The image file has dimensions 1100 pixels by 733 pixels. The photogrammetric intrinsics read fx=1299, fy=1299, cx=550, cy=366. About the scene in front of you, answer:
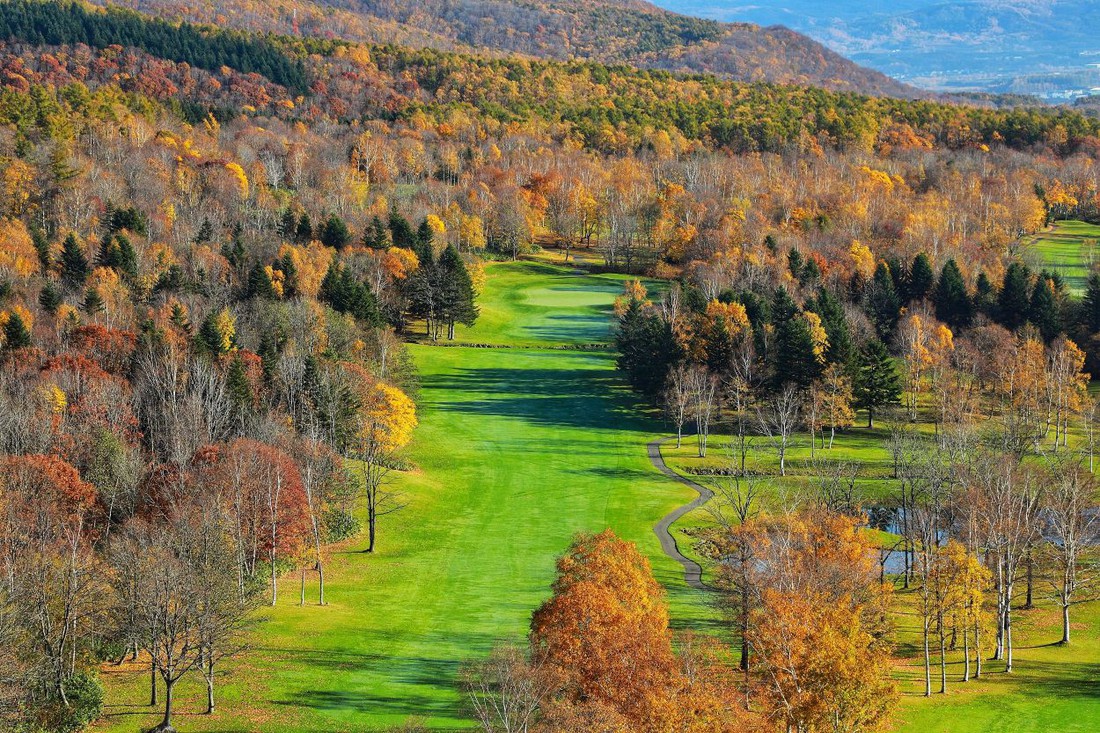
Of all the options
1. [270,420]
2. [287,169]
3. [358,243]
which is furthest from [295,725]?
[287,169]

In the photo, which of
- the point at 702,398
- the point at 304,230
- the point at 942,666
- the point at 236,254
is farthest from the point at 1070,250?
the point at 942,666

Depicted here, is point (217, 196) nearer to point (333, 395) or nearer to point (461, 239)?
point (461, 239)

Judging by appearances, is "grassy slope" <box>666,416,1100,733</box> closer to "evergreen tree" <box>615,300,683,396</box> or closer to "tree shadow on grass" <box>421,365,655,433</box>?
"evergreen tree" <box>615,300,683,396</box>

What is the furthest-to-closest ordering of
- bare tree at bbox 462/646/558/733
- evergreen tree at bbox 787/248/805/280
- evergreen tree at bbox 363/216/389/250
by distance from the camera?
evergreen tree at bbox 363/216/389/250 → evergreen tree at bbox 787/248/805/280 → bare tree at bbox 462/646/558/733

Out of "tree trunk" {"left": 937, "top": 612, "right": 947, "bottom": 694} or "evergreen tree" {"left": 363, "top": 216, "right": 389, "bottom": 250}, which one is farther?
"evergreen tree" {"left": 363, "top": 216, "right": 389, "bottom": 250}

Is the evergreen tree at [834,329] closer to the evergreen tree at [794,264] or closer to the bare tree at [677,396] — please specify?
the bare tree at [677,396]

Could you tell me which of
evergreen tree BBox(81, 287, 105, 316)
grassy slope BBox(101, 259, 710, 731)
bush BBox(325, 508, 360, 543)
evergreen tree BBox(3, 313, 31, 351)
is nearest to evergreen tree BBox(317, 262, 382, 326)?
grassy slope BBox(101, 259, 710, 731)
